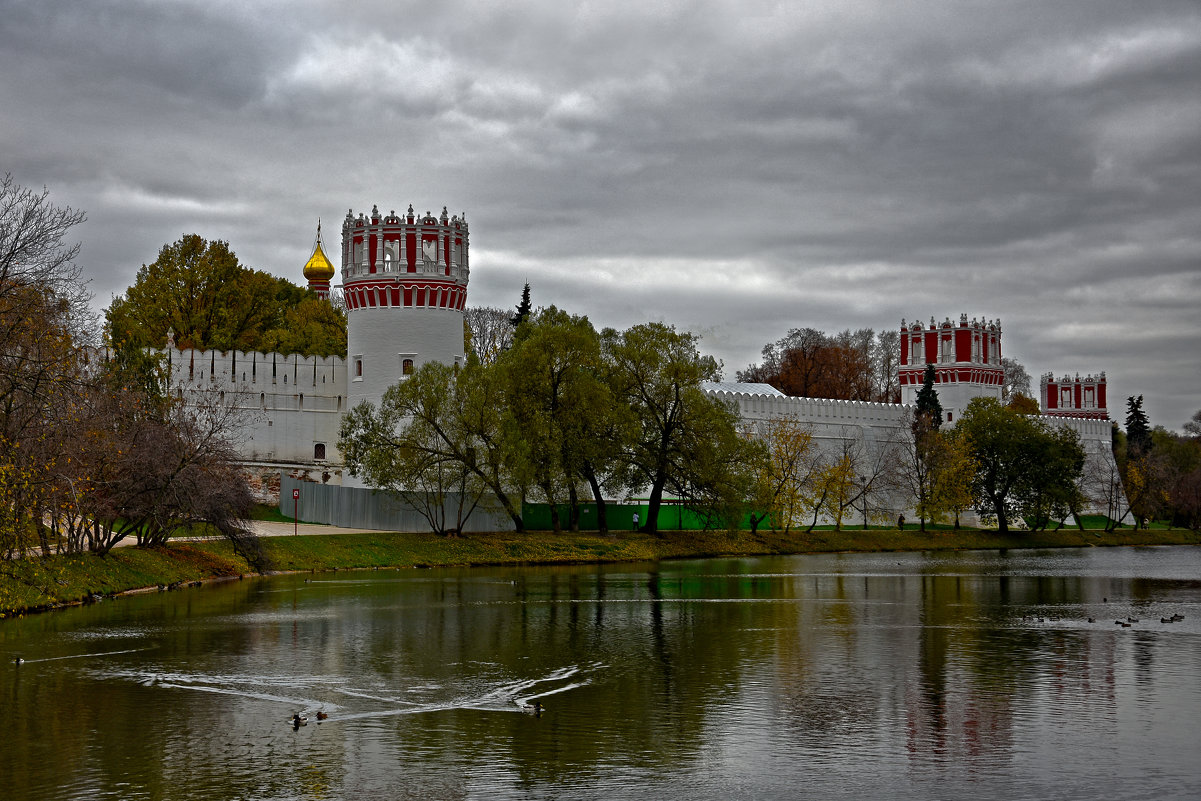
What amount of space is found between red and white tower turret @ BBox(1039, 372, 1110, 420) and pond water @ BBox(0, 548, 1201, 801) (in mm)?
61459

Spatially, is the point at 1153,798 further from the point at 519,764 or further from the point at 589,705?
the point at 589,705

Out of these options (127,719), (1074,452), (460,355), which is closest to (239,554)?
(460,355)

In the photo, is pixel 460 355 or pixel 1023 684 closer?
pixel 1023 684

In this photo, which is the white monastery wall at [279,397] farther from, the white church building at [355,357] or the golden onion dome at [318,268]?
the golden onion dome at [318,268]

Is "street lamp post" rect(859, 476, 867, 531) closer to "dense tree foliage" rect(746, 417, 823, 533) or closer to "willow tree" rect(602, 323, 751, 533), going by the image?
"dense tree foliage" rect(746, 417, 823, 533)

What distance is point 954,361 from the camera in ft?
212

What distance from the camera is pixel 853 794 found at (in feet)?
31.4

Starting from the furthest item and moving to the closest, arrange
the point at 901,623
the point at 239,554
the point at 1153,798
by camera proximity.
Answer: the point at 239,554 → the point at 901,623 → the point at 1153,798

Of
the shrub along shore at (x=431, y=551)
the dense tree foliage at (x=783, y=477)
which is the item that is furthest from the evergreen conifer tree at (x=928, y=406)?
the dense tree foliage at (x=783, y=477)

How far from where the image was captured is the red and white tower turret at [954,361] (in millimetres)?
64625

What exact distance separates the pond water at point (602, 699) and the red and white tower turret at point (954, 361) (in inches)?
1586

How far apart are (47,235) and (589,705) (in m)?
10.2

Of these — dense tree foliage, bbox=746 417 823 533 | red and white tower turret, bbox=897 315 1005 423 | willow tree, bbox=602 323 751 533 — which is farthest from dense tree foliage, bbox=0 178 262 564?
red and white tower turret, bbox=897 315 1005 423

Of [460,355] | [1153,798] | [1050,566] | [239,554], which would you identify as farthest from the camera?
[460,355]
